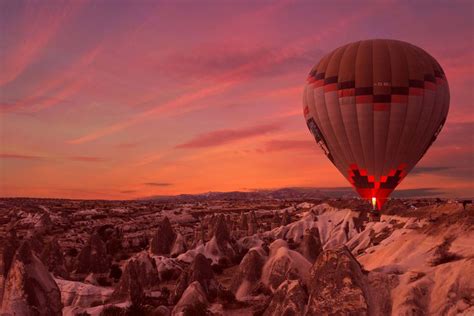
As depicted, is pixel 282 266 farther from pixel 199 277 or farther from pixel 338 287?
pixel 338 287

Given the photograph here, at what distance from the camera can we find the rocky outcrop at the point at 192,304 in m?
29.1

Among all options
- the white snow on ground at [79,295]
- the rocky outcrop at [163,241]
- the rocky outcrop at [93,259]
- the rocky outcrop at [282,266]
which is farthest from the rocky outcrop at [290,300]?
the rocky outcrop at [163,241]

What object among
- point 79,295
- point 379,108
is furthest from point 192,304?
point 379,108

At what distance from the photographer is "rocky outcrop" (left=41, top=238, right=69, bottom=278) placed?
4422 cm

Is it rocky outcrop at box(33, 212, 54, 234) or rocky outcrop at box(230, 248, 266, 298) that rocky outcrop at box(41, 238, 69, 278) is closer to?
rocky outcrop at box(230, 248, 266, 298)

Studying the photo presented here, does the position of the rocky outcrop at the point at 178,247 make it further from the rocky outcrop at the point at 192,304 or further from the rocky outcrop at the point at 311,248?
the rocky outcrop at the point at 192,304

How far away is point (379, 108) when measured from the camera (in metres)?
43.2

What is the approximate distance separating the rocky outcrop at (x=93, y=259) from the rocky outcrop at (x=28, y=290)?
1204 inches

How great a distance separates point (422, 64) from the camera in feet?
144

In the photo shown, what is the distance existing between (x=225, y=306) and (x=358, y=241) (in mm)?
27180

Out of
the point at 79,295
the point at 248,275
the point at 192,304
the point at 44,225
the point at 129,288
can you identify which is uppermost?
the point at 129,288

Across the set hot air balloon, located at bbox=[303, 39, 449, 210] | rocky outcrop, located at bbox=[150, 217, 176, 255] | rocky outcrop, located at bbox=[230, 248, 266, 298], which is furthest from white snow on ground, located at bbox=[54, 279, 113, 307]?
rocky outcrop, located at bbox=[150, 217, 176, 255]

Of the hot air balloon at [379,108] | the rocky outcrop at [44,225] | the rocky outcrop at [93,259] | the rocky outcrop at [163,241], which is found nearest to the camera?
the hot air balloon at [379,108]

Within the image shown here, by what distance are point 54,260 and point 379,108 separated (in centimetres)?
3745
